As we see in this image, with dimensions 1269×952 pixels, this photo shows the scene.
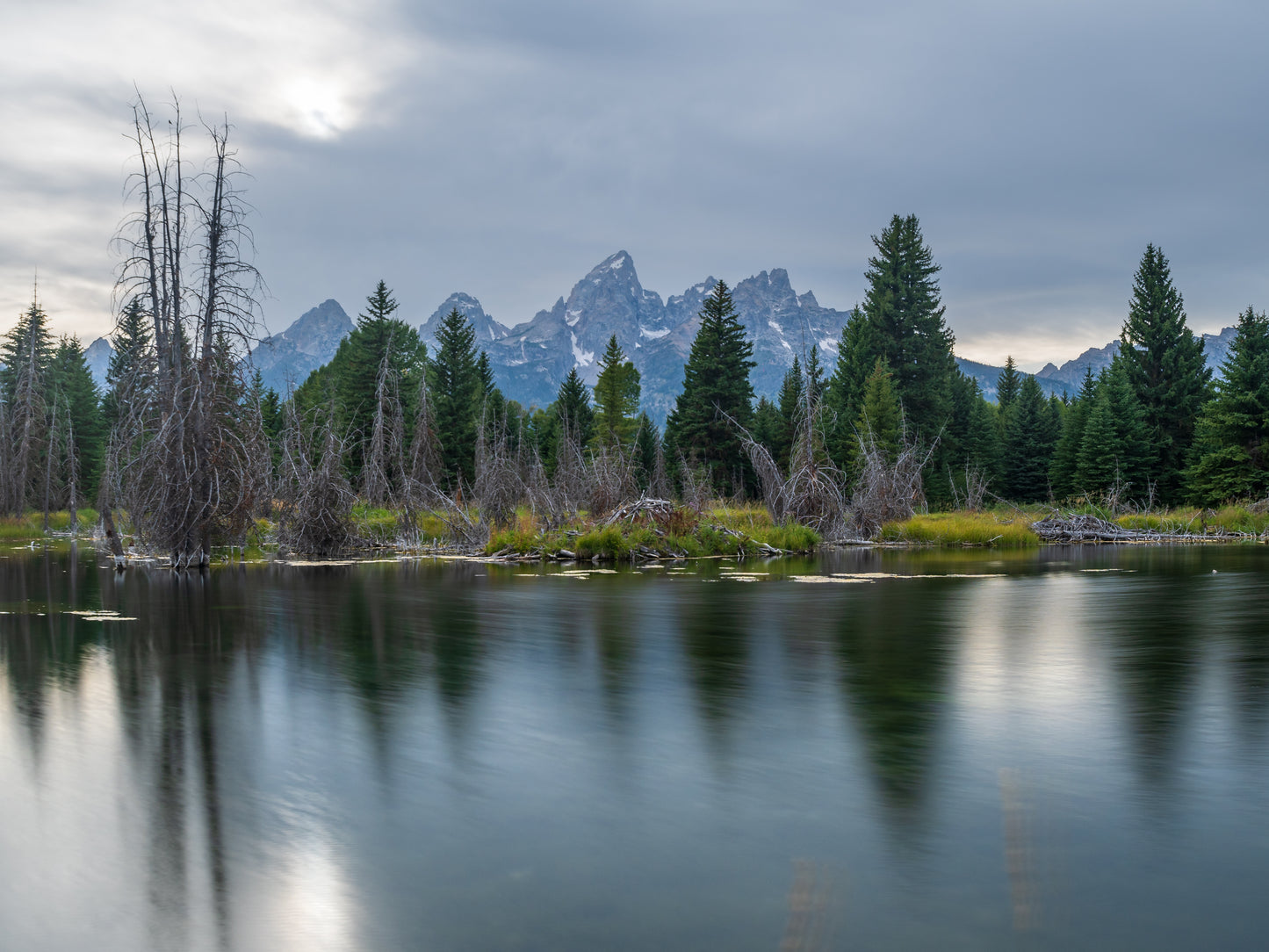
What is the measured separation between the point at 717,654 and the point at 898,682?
233cm

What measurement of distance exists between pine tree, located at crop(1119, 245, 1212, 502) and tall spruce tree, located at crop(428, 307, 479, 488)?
40.6 metres

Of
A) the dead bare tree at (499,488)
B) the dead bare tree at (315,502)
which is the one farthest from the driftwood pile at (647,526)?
the dead bare tree at (499,488)

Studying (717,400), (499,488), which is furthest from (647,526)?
(717,400)

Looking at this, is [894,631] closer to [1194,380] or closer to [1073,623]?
[1073,623]

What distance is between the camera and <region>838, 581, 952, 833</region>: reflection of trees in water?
6035mm

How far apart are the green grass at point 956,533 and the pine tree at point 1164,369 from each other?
957 inches

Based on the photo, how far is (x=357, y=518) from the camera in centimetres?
3225

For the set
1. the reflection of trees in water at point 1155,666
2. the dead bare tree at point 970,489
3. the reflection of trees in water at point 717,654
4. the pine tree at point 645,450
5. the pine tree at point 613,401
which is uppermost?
the pine tree at point 613,401

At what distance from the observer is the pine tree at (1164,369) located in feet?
184

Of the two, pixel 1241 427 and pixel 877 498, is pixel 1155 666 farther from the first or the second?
pixel 1241 427

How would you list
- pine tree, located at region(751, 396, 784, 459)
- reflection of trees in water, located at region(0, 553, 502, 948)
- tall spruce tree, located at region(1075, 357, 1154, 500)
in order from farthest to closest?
pine tree, located at region(751, 396, 784, 459) < tall spruce tree, located at region(1075, 357, 1154, 500) < reflection of trees in water, located at region(0, 553, 502, 948)

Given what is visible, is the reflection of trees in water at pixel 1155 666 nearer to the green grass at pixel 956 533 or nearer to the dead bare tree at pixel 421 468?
the green grass at pixel 956 533

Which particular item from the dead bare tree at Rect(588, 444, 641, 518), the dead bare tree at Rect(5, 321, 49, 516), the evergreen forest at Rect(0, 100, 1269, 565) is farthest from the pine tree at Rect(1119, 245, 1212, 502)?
the dead bare tree at Rect(5, 321, 49, 516)

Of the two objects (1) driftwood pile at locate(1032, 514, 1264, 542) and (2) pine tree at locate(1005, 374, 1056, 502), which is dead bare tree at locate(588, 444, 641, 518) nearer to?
(1) driftwood pile at locate(1032, 514, 1264, 542)
